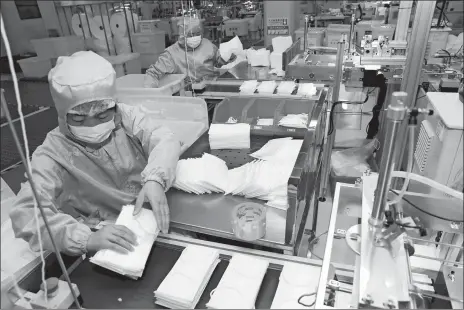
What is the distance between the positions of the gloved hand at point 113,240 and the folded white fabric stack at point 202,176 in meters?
0.36

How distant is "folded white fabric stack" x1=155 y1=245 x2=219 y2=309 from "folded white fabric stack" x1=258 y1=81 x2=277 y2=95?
1415 mm

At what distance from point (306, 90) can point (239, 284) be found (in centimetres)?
154

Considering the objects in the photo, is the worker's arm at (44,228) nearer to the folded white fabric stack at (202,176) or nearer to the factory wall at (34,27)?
the folded white fabric stack at (202,176)

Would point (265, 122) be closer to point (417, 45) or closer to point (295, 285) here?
point (417, 45)

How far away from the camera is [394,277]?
73 cm

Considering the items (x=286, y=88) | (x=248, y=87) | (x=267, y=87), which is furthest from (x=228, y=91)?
(x=286, y=88)

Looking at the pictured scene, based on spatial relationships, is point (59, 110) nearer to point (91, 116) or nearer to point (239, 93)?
point (91, 116)

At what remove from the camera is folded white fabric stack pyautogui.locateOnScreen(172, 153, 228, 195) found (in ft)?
4.19

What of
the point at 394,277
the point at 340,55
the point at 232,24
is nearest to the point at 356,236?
the point at 394,277

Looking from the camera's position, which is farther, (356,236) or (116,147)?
(116,147)

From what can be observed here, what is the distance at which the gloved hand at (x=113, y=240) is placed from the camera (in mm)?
944

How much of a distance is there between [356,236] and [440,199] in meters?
0.24

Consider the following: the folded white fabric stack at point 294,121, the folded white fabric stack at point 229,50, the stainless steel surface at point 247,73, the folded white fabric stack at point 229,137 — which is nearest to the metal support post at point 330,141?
the stainless steel surface at point 247,73

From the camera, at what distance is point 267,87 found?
2.21m
